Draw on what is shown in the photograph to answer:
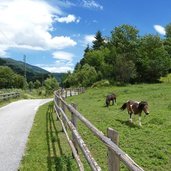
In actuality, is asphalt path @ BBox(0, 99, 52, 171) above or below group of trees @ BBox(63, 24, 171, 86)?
below

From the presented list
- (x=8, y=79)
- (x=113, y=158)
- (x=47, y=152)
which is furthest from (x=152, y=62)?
(x=8, y=79)

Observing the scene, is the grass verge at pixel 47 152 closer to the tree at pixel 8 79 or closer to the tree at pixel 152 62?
the tree at pixel 152 62

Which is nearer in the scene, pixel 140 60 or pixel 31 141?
pixel 31 141

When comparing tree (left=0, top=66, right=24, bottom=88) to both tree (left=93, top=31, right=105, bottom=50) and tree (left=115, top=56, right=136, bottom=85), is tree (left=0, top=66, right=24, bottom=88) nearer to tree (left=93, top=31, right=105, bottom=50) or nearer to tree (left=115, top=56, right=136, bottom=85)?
tree (left=93, top=31, right=105, bottom=50)

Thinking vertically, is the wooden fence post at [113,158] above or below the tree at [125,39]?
below

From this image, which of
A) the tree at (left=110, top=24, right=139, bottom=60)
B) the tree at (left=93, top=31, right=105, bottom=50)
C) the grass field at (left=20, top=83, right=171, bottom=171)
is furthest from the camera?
the tree at (left=93, top=31, right=105, bottom=50)

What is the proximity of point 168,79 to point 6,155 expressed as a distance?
68456 mm

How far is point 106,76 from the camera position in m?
82.1

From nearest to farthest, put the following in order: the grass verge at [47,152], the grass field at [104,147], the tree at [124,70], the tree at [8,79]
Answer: the grass verge at [47,152] → the grass field at [104,147] → the tree at [124,70] → the tree at [8,79]

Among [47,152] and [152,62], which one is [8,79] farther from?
[47,152]

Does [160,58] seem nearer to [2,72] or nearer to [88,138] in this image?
[88,138]

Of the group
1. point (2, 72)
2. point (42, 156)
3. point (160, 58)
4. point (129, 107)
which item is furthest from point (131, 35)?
point (2, 72)

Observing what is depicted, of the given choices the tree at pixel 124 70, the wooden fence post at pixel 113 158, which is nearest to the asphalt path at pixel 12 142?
the wooden fence post at pixel 113 158

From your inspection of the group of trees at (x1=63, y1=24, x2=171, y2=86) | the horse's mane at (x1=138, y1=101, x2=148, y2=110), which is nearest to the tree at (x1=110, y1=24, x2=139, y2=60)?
the group of trees at (x1=63, y1=24, x2=171, y2=86)
